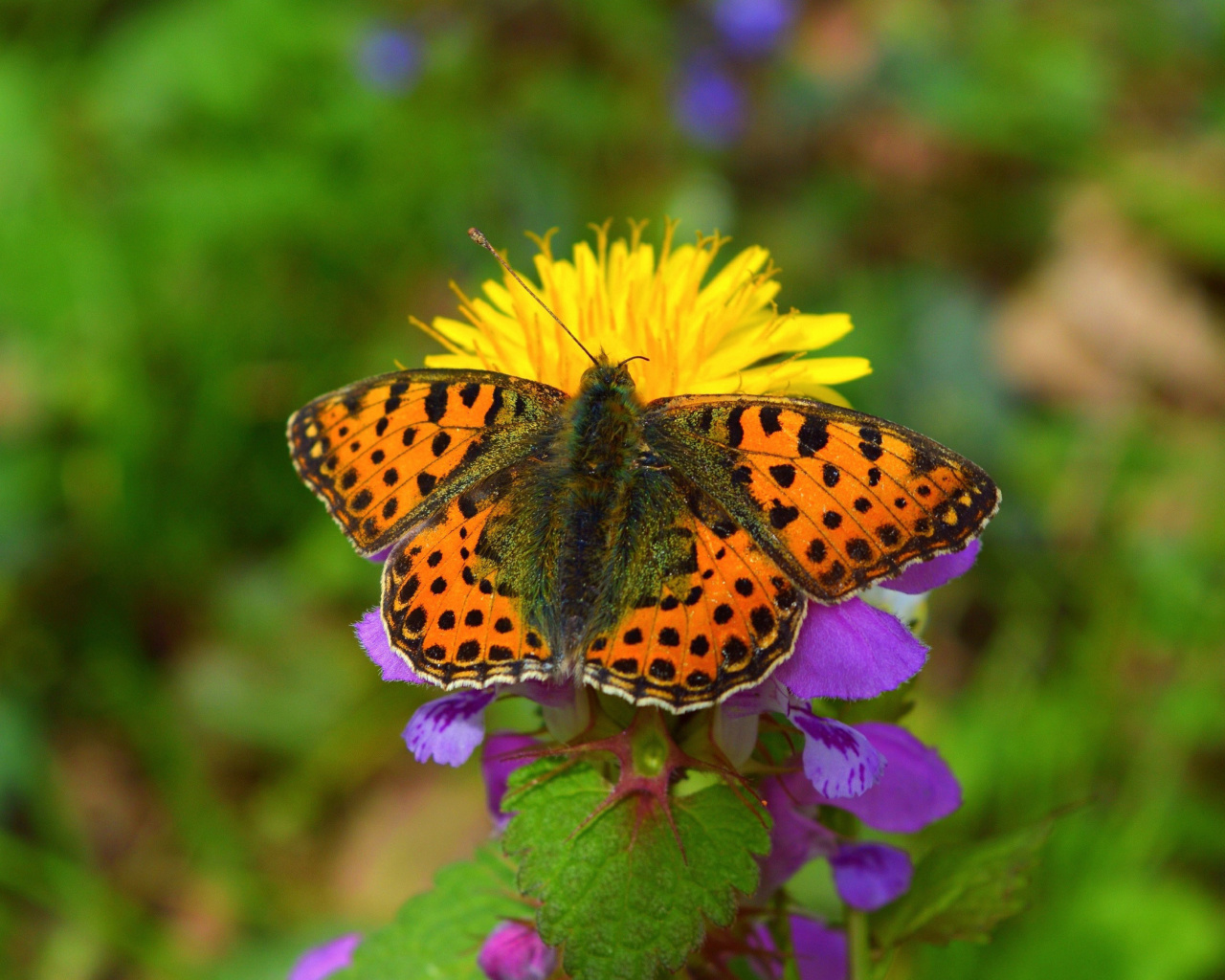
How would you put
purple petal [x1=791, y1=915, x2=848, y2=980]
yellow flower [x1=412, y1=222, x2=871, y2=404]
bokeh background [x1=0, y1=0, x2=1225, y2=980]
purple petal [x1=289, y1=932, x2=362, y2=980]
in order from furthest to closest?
bokeh background [x1=0, y1=0, x2=1225, y2=980], purple petal [x1=289, y1=932, x2=362, y2=980], purple petal [x1=791, y1=915, x2=848, y2=980], yellow flower [x1=412, y1=222, x2=871, y2=404]

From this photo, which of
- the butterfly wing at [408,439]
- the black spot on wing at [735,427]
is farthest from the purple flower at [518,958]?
the black spot on wing at [735,427]

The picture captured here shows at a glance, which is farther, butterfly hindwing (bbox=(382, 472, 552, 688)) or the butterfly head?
the butterfly head

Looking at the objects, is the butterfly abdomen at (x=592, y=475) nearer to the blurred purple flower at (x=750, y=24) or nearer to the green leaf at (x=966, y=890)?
the green leaf at (x=966, y=890)

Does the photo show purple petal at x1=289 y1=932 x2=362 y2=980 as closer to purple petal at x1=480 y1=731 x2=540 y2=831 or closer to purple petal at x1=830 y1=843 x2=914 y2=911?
purple petal at x1=480 y1=731 x2=540 y2=831

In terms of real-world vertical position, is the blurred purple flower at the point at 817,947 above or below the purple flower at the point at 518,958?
below

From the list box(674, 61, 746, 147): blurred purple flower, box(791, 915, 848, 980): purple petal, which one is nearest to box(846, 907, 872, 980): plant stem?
box(791, 915, 848, 980): purple petal

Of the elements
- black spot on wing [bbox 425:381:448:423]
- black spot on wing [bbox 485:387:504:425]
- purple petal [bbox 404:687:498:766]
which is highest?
black spot on wing [bbox 425:381:448:423]

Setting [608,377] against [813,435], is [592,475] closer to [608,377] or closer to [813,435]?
[608,377]
